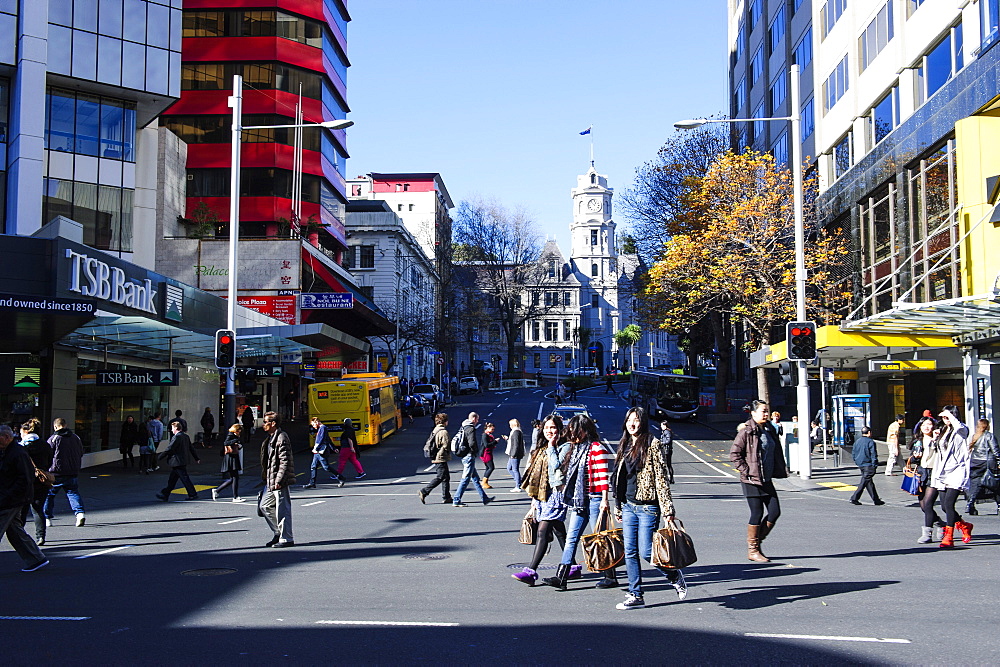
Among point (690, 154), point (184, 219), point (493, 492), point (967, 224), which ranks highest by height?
point (690, 154)

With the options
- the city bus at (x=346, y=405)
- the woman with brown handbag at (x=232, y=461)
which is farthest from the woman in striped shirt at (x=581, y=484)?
the city bus at (x=346, y=405)

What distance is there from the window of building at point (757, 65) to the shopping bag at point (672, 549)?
165 feet

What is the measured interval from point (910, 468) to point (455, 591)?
38.1ft

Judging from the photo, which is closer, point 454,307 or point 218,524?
point 218,524

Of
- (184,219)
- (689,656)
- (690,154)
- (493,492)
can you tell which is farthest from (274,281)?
(689,656)

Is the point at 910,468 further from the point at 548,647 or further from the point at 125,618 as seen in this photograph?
the point at 125,618

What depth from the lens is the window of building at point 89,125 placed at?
117ft

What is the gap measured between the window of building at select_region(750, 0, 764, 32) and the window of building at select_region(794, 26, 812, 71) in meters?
9.49

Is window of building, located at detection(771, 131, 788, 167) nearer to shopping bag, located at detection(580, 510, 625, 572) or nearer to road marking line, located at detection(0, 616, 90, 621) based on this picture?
shopping bag, located at detection(580, 510, 625, 572)

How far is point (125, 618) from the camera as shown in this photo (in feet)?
28.0

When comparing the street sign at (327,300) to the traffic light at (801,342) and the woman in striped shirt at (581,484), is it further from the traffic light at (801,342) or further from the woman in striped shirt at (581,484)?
the woman in striped shirt at (581,484)

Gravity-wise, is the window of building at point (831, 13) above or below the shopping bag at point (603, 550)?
above

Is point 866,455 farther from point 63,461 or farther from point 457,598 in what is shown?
point 63,461

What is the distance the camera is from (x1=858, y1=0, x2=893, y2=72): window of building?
99.9ft
